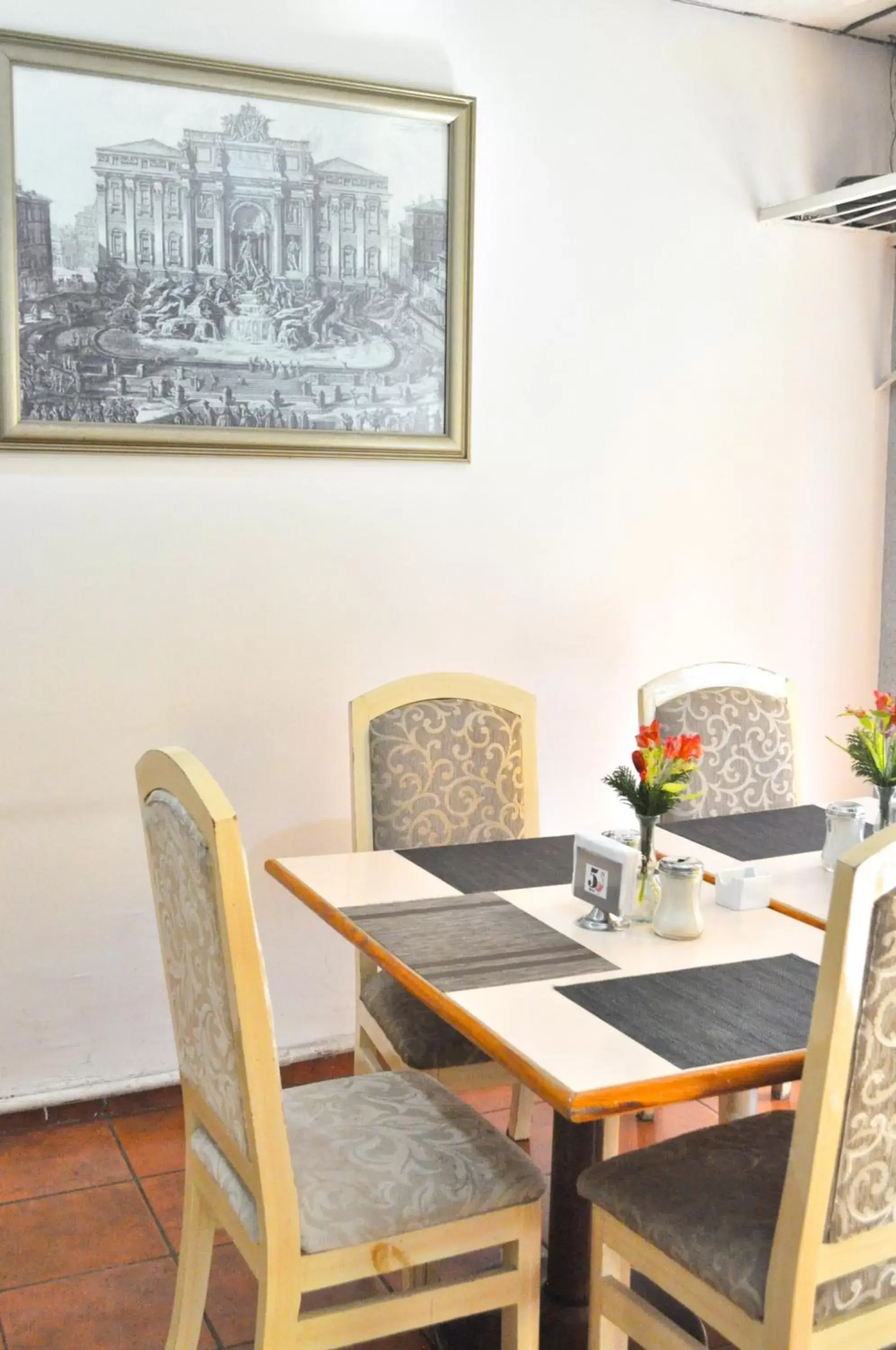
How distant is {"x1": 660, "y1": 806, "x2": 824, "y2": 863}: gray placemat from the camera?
2.44m

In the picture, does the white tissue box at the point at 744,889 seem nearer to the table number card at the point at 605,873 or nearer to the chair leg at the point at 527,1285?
the table number card at the point at 605,873

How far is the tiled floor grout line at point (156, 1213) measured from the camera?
213cm

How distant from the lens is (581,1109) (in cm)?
144

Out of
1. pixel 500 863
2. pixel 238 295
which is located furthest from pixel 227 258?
pixel 500 863

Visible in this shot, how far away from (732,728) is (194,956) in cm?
161

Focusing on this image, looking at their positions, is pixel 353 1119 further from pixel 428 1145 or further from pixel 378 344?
pixel 378 344

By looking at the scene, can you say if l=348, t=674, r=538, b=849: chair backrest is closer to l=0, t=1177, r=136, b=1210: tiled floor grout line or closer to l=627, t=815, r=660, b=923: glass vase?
l=627, t=815, r=660, b=923: glass vase

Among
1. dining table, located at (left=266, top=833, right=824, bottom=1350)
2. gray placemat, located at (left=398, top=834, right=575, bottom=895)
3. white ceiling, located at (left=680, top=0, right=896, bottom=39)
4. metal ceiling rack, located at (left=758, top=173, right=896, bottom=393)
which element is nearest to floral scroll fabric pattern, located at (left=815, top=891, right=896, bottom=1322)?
dining table, located at (left=266, top=833, right=824, bottom=1350)

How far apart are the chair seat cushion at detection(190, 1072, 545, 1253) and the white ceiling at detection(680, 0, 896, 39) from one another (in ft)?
9.21

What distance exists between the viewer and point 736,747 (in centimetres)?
295

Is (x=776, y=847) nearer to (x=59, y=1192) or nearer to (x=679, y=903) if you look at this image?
(x=679, y=903)

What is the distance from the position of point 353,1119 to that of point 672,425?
219cm

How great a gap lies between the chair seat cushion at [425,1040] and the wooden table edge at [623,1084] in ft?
1.83

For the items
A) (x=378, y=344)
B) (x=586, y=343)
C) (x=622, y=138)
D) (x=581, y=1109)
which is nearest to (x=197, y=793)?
(x=581, y=1109)
